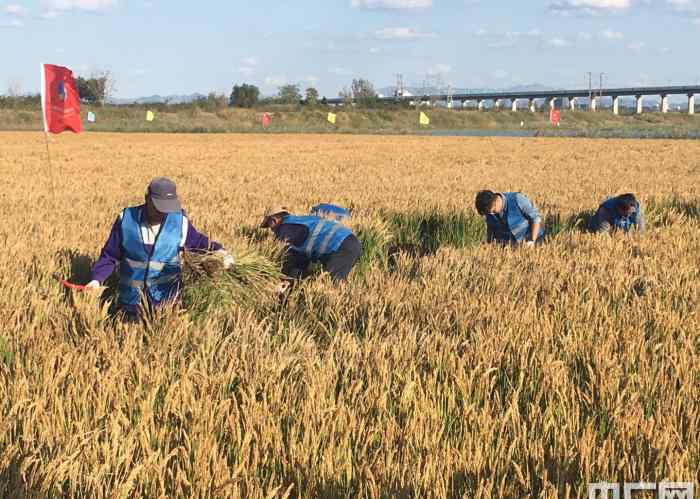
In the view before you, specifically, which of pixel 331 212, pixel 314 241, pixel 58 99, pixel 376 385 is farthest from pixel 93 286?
pixel 58 99

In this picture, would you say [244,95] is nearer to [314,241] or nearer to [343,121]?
[343,121]

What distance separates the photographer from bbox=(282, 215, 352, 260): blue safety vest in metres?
5.89

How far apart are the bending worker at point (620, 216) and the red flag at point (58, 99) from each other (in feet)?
26.9

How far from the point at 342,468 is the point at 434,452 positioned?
0.31 metres

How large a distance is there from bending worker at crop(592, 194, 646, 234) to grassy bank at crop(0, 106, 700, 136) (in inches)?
2029

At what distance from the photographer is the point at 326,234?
5.92 meters

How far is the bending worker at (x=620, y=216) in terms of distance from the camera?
7422 mm

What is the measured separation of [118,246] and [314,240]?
182cm

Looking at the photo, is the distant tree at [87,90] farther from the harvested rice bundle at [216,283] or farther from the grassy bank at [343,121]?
the harvested rice bundle at [216,283]

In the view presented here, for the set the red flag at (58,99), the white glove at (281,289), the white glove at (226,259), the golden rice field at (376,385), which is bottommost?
the white glove at (281,289)

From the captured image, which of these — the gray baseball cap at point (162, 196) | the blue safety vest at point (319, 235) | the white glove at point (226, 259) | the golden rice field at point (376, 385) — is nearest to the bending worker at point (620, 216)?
the golden rice field at point (376, 385)

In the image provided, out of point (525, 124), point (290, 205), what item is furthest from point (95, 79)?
point (290, 205)

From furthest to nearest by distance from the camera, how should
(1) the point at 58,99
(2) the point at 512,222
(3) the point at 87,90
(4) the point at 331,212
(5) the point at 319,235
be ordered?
(3) the point at 87,90 < (1) the point at 58,99 < (2) the point at 512,222 < (4) the point at 331,212 < (5) the point at 319,235

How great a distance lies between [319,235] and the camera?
5.95 metres
